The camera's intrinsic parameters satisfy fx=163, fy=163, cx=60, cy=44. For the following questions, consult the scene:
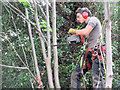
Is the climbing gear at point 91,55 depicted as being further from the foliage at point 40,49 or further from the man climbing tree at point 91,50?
the foliage at point 40,49

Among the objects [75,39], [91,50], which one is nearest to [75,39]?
[75,39]

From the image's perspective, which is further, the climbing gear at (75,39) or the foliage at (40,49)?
the foliage at (40,49)

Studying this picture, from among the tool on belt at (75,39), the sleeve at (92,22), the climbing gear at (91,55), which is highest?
the sleeve at (92,22)

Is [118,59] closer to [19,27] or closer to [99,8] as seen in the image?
[99,8]

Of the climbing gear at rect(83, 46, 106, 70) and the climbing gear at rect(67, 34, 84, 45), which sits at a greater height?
the climbing gear at rect(67, 34, 84, 45)

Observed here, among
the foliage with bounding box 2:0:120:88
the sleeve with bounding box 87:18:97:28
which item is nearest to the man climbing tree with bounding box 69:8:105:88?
the sleeve with bounding box 87:18:97:28

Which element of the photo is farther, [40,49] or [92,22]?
[40,49]

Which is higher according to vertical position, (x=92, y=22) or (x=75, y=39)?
(x=92, y=22)

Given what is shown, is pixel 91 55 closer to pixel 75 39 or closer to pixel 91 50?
pixel 91 50

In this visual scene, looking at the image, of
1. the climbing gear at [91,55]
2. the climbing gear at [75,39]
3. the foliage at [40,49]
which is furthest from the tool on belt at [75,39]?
the foliage at [40,49]

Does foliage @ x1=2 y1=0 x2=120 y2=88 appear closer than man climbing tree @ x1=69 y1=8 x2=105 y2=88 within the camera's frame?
No

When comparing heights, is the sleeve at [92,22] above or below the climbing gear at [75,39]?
above

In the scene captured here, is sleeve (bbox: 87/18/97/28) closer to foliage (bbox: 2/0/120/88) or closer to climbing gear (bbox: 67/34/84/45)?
climbing gear (bbox: 67/34/84/45)

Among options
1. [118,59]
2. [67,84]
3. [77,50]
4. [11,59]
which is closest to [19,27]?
[11,59]
